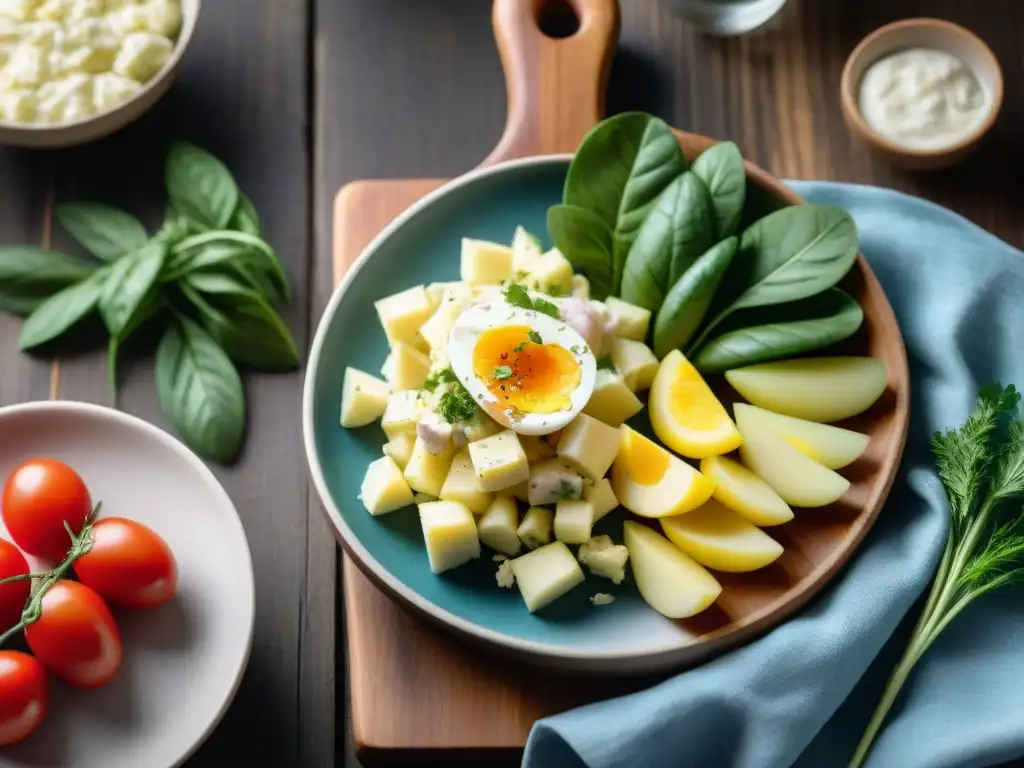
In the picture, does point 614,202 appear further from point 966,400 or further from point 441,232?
point 966,400

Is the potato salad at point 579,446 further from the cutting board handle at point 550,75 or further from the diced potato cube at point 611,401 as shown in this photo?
the cutting board handle at point 550,75

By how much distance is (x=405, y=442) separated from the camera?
6.84 ft

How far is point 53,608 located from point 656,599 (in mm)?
933

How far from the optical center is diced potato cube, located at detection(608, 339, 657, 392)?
2104 mm

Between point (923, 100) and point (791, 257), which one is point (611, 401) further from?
point (923, 100)

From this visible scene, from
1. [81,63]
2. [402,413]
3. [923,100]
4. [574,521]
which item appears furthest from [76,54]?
[923,100]

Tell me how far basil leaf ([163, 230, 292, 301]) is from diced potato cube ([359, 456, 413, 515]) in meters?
0.50

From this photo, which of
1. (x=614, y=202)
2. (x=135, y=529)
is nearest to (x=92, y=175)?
(x=135, y=529)

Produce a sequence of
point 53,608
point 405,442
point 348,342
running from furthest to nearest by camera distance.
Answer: point 348,342 < point 405,442 < point 53,608

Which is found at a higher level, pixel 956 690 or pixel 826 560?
pixel 826 560

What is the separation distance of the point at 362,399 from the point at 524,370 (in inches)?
11.4

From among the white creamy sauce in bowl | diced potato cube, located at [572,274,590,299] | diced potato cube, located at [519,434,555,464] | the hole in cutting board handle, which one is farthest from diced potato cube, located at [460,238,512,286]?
the white creamy sauce in bowl

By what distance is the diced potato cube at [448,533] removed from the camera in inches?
77.2

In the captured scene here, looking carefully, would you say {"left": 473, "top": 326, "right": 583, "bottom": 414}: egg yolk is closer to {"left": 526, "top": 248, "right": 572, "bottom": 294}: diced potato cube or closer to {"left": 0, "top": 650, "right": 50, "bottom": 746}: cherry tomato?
{"left": 526, "top": 248, "right": 572, "bottom": 294}: diced potato cube
